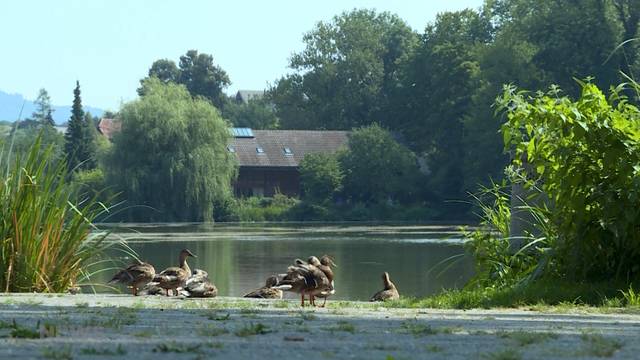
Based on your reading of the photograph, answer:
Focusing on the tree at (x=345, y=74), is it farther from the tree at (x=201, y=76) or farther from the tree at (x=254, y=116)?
the tree at (x=201, y=76)

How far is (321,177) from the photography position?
87688 millimetres

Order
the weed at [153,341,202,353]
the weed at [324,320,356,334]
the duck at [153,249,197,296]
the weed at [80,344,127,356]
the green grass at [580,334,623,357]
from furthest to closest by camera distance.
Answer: the duck at [153,249,197,296] < the weed at [324,320,356,334] < the green grass at [580,334,623,357] < the weed at [153,341,202,353] < the weed at [80,344,127,356]

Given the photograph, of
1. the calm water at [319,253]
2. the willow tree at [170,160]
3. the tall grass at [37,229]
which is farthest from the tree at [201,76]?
the tall grass at [37,229]

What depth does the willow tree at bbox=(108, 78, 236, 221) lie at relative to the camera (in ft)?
227

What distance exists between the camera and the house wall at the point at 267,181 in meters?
95.3

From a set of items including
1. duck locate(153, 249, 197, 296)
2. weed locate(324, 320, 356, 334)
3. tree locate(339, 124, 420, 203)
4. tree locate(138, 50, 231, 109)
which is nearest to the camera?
weed locate(324, 320, 356, 334)

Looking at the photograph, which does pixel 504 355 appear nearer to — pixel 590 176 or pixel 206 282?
pixel 590 176

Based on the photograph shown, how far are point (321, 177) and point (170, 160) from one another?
19811mm

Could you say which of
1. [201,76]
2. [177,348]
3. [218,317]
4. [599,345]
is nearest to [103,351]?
[177,348]

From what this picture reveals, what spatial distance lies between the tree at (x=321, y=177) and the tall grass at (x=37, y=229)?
71.1 meters

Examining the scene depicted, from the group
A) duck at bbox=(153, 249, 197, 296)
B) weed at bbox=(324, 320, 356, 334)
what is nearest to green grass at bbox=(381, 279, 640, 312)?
weed at bbox=(324, 320, 356, 334)

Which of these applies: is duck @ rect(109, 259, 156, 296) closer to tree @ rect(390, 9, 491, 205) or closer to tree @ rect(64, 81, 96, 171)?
tree @ rect(64, 81, 96, 171)

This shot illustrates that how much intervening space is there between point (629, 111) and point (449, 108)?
252ft

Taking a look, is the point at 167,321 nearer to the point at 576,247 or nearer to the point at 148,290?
the point at 576,247
